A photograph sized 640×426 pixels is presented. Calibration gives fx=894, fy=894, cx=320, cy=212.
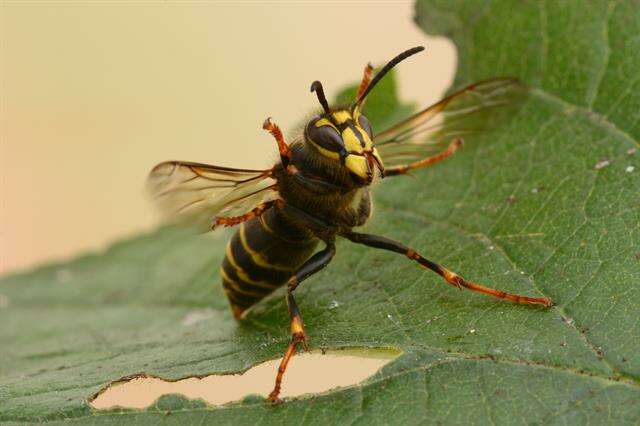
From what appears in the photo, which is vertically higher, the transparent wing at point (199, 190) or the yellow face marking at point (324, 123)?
the yellow face marking at point (324, 123)

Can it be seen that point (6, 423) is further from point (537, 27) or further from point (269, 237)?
point (537, 27)

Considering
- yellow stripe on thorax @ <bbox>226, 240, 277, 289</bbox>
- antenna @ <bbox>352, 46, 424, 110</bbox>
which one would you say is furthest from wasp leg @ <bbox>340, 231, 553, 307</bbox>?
antenna @ <bbox>352, 46, 424, 110</bbox>

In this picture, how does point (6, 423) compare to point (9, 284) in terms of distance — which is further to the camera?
point (9, 284)

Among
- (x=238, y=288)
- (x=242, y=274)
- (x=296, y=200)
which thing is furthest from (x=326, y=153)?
(x=238, y=288)

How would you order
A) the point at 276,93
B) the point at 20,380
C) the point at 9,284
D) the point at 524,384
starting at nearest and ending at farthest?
the point at 524,384 < the point at 20,380 < the point at 9,284 < the point at 276,93

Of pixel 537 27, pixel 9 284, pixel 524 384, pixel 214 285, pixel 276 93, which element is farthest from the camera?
pixel 276 93

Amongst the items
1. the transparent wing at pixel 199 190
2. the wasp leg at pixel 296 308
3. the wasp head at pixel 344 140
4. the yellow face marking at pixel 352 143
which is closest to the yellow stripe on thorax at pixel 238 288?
the wasp leg at pixel 296 308

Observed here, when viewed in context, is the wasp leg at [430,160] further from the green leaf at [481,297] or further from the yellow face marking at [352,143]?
the yellow face marking at [352,143]

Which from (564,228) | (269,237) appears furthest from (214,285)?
(564,228)
